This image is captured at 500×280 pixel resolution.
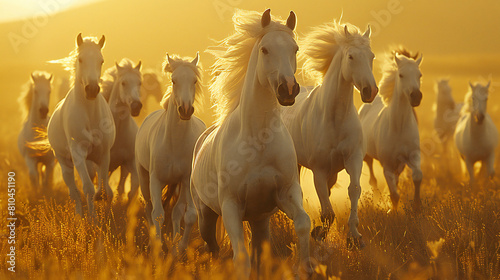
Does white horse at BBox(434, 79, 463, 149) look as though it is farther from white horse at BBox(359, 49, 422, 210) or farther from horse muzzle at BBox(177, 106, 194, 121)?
horse muzzle at BBox(177, 106, 194, 121)

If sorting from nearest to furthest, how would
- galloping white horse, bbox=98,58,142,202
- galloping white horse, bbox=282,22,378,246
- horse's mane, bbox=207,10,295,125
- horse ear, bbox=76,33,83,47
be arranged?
horse's mane, bbox=207,10,295,125 → galloping white horse, bbox=282,22,378,246 → horse ear, bbox=76,33,83,47 → galloping white horse, bbox=98,58,142,202

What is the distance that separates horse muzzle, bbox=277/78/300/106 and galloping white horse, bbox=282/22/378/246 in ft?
7.36

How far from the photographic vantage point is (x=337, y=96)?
6707 millimetres

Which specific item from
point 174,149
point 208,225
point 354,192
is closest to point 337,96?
point 354,192

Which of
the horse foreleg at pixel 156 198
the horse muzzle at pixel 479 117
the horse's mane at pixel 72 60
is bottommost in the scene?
the horse foreleg at pixel 156 198

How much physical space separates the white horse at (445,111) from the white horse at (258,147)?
1342cm

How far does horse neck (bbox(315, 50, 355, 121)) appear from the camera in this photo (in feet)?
21.9

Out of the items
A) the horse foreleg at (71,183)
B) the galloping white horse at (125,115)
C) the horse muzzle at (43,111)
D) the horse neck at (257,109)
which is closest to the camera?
the horse neck at (257,109)

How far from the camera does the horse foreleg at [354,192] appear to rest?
6.05 m

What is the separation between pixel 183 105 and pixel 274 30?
198 cm

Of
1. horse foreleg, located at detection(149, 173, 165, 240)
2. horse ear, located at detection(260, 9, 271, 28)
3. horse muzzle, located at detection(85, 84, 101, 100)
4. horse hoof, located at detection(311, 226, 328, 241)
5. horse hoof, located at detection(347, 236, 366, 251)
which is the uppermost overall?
horse muzzle, located at detection(85, 84, 101, 100)

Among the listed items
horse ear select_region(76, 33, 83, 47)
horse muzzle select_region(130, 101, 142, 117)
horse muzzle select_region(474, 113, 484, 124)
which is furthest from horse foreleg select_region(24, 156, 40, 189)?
horse muzzle select_region(474, 113, 484, 124)

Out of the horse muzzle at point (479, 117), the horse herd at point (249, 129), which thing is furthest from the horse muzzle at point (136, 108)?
the horse muzzle at point (479, 117)

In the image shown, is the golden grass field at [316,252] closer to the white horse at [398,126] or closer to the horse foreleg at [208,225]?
the horse foreleg at [208,225]
